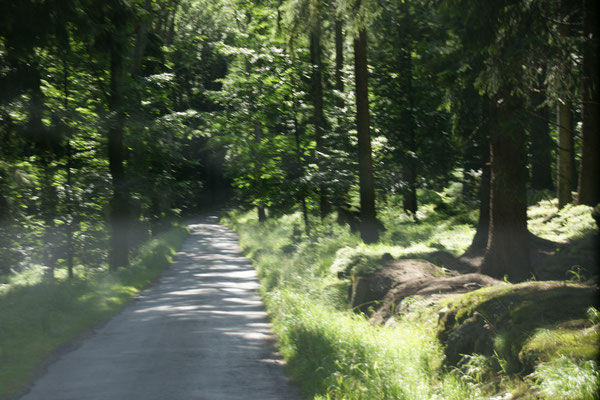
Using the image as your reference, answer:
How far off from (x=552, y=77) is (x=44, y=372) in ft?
32.4

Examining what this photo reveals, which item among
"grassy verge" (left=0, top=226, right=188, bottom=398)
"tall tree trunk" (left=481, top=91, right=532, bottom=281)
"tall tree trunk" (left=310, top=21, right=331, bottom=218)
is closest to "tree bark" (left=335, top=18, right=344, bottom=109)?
"tall tree trunk" (left=310, top=21, right=331, bottom=218)

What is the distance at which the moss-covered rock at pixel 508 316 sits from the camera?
248 inches

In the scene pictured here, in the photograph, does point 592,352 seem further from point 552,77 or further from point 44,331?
point 44,331

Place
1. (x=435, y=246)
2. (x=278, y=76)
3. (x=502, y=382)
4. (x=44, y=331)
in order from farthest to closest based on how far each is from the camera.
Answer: (x=278, y=76)
(x=435, y=246)
(x=44, y=331)
(x=502, y=382)

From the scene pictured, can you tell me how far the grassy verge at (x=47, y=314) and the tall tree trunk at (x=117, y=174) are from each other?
1155 millimetres

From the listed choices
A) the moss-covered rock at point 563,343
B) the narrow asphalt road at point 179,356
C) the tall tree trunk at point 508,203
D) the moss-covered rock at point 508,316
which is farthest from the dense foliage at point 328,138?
the narrow asphalt road at point 179,356

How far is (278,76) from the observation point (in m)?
23.4

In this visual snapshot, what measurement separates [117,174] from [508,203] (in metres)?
14.1

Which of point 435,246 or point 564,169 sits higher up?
point 564,169

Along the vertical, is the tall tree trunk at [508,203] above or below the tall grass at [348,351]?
above

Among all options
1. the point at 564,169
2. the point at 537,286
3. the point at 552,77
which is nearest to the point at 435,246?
the point at 564,169

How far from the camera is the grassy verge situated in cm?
946

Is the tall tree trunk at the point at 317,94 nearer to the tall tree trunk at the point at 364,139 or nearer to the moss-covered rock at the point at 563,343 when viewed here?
the tall tree trunk at the point at 364,139

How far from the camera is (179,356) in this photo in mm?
9781
